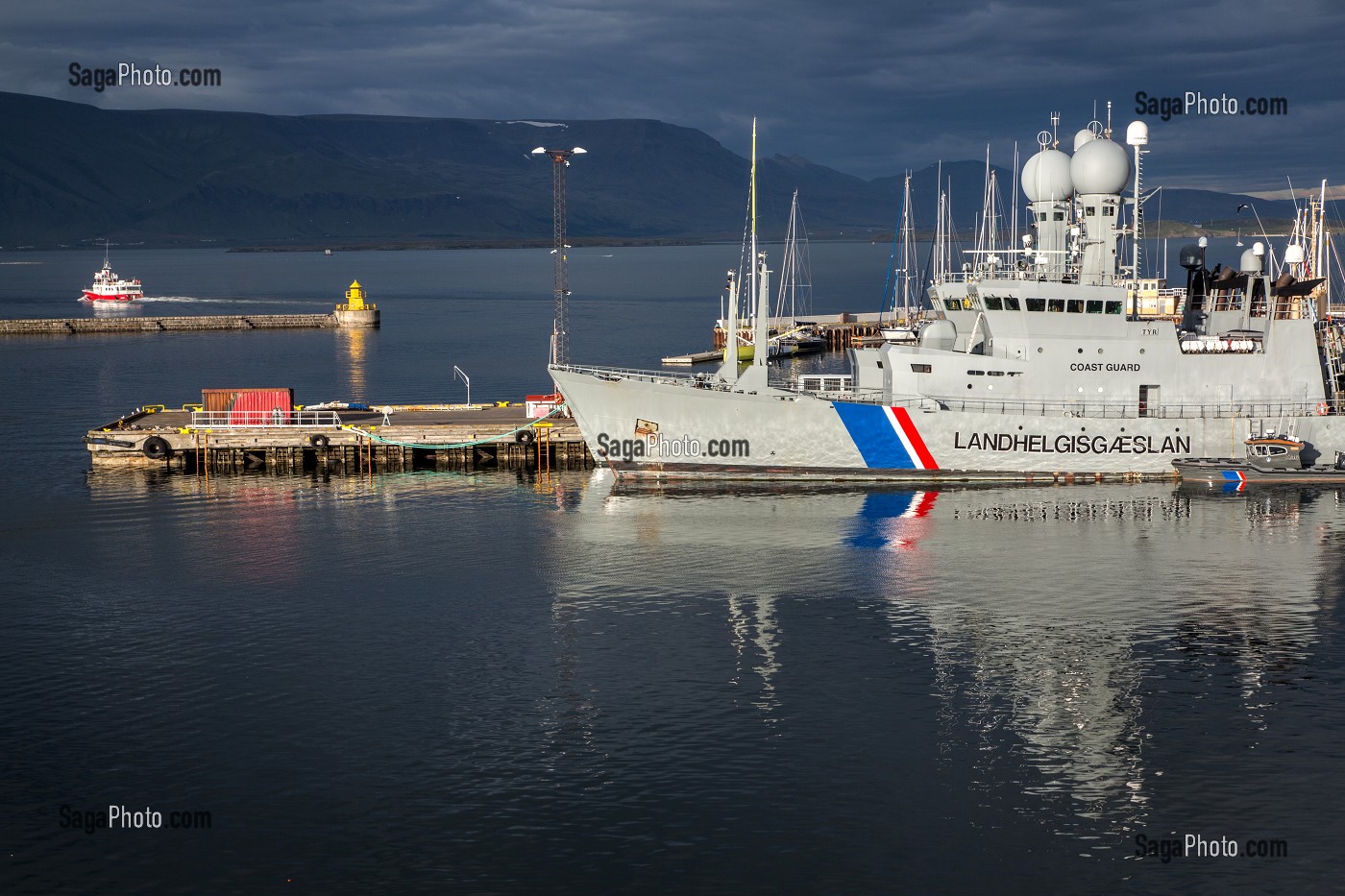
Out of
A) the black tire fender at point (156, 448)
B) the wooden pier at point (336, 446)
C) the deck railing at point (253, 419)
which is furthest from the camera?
the deck railing at point (253, 419)

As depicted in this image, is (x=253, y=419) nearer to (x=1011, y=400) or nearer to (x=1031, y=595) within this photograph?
(x=1011, y=400)

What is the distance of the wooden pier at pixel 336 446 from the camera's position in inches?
2158

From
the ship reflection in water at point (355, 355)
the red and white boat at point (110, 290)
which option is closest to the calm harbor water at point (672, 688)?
the ship reflection in water at point (355, 355)

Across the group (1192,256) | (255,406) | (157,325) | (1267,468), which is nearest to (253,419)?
(255,406)

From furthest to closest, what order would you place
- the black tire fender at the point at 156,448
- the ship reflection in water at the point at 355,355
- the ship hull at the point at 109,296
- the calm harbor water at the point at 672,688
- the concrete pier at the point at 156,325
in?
the ship hull at the point at 109,296 < the concrete pier at the point at 156,325 < the ship reflection in water at the point at 355,355 < the black tire fender at the point at 156,448 < the calm harbor water at the point at 672,688

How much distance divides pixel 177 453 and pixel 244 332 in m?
73.9

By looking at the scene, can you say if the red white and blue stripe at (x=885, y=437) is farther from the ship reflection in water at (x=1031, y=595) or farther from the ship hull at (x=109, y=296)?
the ship hull at (x=109, y=296)

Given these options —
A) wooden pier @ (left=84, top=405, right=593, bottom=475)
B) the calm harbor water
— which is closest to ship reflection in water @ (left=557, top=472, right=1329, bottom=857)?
the calm harbor water

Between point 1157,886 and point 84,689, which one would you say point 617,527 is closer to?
point 84,689

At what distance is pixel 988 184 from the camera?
103m

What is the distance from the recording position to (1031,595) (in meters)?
36.3

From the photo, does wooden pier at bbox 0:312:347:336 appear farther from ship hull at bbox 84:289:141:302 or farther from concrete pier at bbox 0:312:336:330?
ship hull at bbox 84:289:141:302

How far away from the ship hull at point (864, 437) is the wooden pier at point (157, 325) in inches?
3203

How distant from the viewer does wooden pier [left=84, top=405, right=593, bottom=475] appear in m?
54.8
